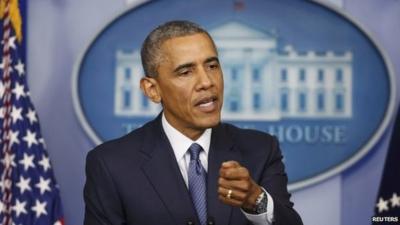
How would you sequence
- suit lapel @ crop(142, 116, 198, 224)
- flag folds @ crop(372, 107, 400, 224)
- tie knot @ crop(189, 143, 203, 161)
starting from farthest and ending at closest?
flag folds @ crop(372, 107, 400, 224) < tie knot @ crop(189, 143, 203, 161) < suit lapel @ crop(142, 116, 198, 224)

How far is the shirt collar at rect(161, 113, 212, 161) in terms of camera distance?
2.50 meters

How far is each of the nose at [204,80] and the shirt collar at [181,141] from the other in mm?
236

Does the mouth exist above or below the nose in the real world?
below

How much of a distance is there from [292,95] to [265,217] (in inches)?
60.9

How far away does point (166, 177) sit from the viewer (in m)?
2.41

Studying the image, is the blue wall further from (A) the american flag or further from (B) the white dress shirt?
(B) the white dress shirt

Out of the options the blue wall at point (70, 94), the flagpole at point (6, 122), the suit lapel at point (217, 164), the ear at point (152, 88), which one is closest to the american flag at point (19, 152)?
the flagpole at point (6, 122)

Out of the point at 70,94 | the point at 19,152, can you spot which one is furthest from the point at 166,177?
the point at 70,94

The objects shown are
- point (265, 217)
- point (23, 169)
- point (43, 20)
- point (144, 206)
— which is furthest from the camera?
point (43, 20)

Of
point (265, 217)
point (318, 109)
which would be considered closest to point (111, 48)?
point (318, 109)

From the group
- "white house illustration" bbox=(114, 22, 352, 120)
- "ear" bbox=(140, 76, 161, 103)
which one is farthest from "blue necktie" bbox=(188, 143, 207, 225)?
"white house illustration" bbox=(114, 22, 352, 120)

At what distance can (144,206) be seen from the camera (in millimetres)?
2363

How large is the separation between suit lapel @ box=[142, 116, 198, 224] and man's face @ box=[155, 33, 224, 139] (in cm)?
14

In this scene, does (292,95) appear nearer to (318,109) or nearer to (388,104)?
(318,109)
